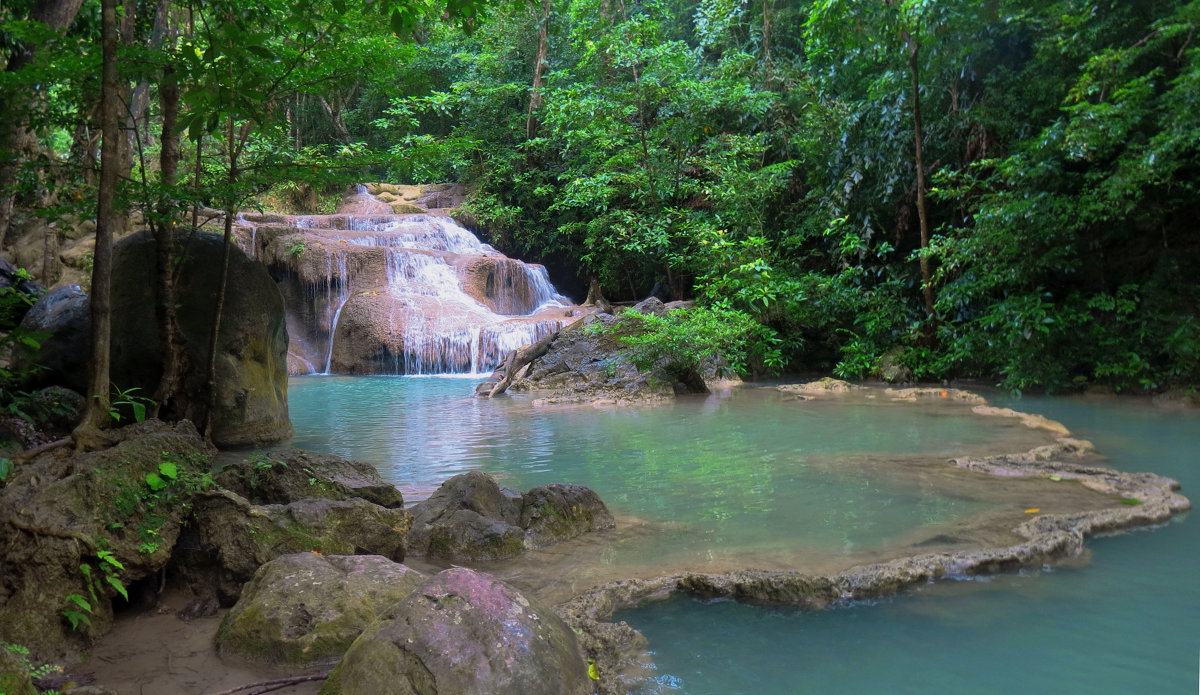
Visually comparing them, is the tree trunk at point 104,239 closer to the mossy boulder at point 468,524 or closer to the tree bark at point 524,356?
the mossy boulder at point 468,524

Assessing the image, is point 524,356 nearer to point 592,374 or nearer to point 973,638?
point 592,374

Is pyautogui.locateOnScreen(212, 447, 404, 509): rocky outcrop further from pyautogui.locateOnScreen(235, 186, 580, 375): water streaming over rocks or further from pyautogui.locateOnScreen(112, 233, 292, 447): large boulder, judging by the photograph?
pyautogui.locateOnScreen(235, 186, 580, 375): water streaming over rocks

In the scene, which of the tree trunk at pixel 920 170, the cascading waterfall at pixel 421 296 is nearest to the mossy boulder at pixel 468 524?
the tree trunk at pixel 920 170

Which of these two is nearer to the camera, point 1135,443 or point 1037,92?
point 1135,443

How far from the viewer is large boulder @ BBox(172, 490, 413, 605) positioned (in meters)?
3.17

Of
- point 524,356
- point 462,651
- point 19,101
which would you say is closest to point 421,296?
point 524,356

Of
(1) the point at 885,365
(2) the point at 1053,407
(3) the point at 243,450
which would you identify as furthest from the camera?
(1) the point at 885,365

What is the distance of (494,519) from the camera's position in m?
4.09

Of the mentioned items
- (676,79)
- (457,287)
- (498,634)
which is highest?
(676,79)

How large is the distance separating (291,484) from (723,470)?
3247 millimetres

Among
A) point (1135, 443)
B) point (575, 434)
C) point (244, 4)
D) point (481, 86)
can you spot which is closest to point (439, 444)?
point (575, 434)

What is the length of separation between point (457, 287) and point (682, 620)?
15.8 m

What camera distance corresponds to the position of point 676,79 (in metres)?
15.8

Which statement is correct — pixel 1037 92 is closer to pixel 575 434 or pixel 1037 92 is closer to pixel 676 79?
pixel 676 79
